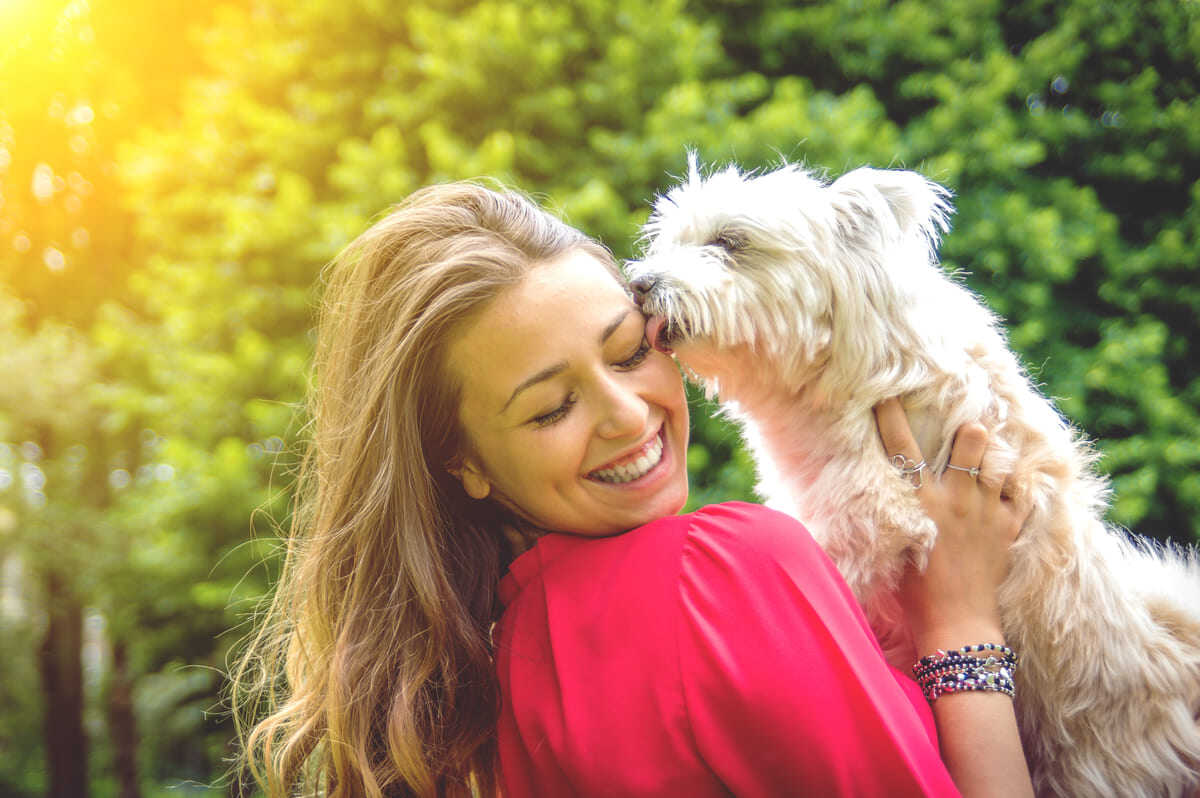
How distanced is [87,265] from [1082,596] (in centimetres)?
1201

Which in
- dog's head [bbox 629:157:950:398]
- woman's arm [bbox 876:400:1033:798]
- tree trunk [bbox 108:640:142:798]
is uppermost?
tree trunk [bbox 108:640:142:798]

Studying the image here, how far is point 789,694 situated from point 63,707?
13173 mm

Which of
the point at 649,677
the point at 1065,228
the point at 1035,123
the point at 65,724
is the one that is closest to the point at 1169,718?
the point at 649,677

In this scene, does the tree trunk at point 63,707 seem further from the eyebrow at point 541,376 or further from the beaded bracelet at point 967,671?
the beaded bracelet at point 967,671

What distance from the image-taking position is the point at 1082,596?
196cm

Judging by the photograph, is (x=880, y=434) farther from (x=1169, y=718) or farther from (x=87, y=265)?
(x=87, y=265)

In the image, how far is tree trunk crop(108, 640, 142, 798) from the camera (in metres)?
10.4

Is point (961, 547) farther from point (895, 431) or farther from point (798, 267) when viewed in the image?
point (798, 267)

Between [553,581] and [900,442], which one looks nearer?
[553,581]

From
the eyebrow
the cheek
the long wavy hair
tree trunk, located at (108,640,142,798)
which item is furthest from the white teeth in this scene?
tree trunk, located at (108,640,142,798)

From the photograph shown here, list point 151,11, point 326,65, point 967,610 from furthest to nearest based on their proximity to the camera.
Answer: point 151,11 → point 326,65 → point 967,610

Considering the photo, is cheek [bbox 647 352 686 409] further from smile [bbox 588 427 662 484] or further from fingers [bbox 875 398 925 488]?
fingers [bbox 875 398 925 488]

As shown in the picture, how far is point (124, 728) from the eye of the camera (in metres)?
10.5

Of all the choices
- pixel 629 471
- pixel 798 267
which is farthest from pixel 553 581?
pixel 798 267
